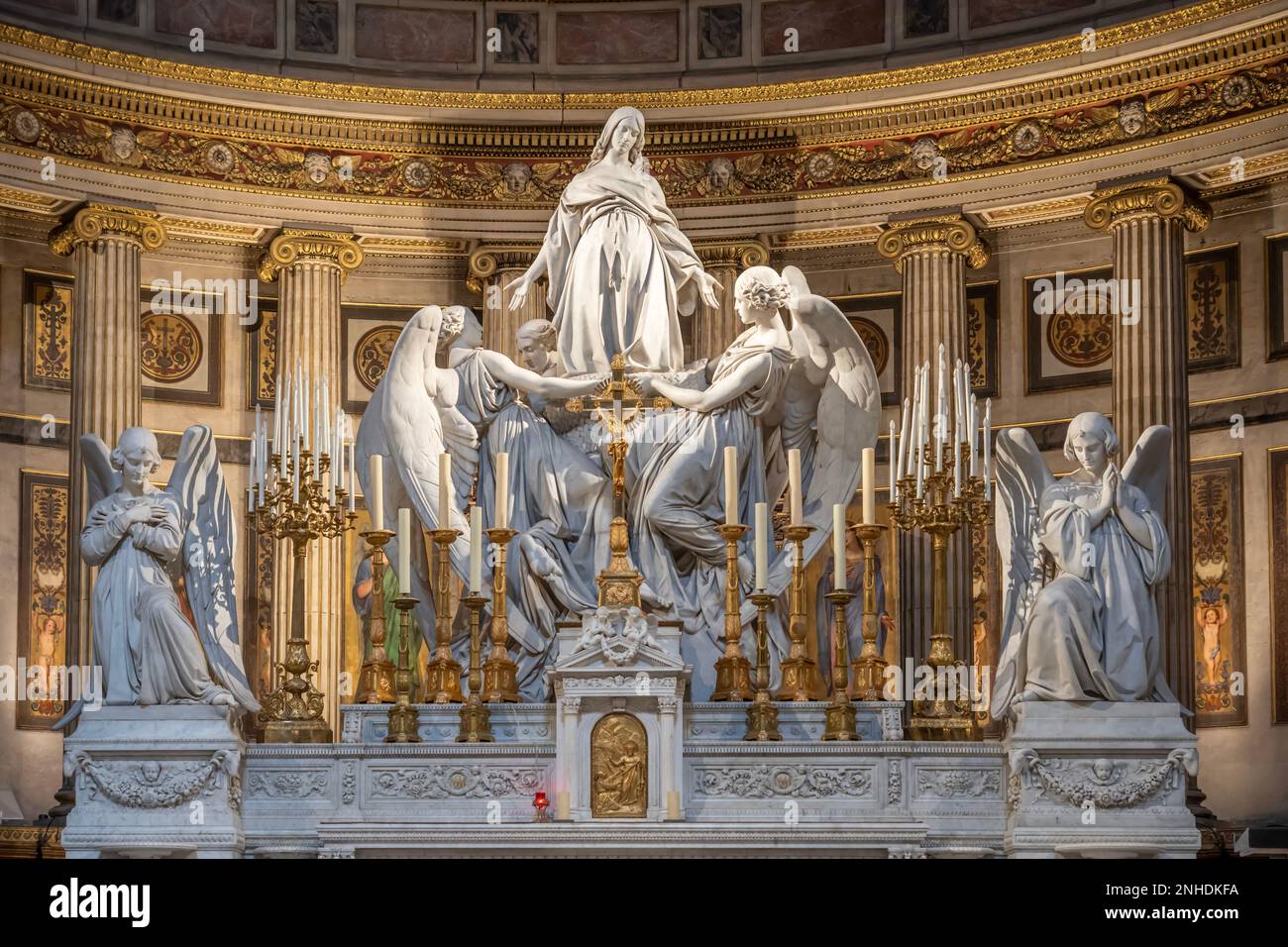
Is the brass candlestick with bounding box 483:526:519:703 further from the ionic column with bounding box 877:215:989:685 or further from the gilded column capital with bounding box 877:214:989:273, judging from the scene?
the gilded column capital with bounding box 877:214:989:273

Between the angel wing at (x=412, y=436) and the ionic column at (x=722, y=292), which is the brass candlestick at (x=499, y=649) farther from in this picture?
the ionic column at (x=722, y=292)

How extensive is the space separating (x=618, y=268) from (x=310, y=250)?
387 inches

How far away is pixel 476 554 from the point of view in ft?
53.5

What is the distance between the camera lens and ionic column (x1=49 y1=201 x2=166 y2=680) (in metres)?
25.7

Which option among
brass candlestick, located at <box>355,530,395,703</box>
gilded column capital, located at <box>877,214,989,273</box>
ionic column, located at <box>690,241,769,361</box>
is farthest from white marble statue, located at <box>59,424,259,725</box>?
gilded column capital, located at <box>877,214,989,273</box>

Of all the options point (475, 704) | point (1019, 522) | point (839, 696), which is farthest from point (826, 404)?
point (475, 704)

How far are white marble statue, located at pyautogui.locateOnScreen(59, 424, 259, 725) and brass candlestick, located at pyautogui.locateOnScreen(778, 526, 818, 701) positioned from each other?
144 inches

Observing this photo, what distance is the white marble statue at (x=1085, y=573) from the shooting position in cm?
1559


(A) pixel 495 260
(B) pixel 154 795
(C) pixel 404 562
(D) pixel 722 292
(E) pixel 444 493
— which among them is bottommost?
(B) pixel 154 795

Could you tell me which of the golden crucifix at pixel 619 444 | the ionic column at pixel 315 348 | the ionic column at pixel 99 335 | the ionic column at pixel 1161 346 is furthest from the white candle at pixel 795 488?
the ionic column at pixel 99 335

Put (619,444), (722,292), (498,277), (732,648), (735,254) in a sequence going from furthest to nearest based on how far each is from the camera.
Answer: (498,277) < (735,254) < (722,292) < (619,444) < (732,648)

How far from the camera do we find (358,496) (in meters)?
27.6

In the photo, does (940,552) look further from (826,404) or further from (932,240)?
(932,240)
